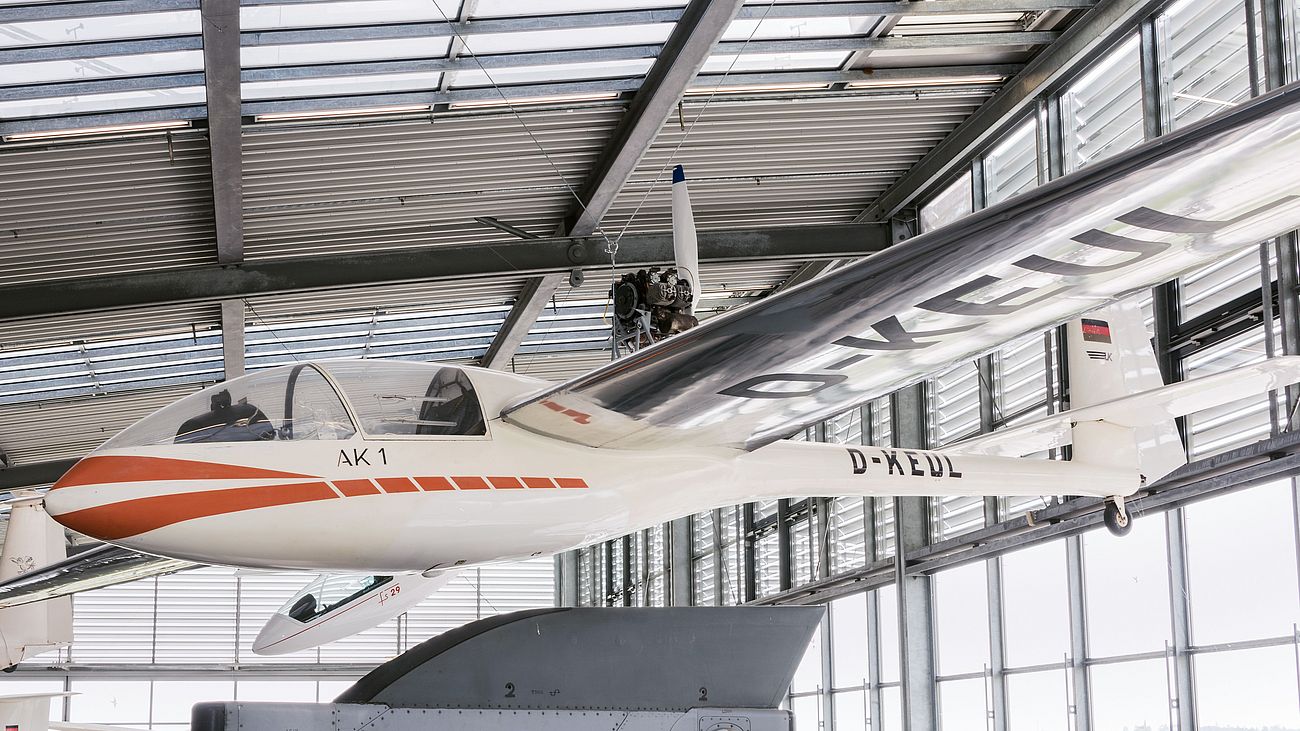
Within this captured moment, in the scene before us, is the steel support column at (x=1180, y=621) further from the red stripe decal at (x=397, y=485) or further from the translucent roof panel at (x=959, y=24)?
the red stripe decal at (x=397, y=485)

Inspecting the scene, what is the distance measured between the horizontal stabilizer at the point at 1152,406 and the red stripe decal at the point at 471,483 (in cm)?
369

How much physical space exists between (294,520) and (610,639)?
1.94 m

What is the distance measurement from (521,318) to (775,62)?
734 centimetres

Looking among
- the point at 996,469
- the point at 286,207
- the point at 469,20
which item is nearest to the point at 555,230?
the point at 286,207

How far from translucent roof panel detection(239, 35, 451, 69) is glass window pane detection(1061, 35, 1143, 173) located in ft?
23.2

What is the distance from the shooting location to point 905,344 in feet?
17.9

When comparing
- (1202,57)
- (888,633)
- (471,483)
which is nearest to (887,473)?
(471,483)

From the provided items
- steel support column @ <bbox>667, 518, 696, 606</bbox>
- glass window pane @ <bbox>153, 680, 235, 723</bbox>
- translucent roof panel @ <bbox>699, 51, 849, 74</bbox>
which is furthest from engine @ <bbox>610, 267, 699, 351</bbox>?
glass window pane @ <bbox>153, 680, 235, 723</bbox>

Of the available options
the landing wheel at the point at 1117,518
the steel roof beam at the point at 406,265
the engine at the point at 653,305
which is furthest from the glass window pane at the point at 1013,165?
the engine at the point at 653,305

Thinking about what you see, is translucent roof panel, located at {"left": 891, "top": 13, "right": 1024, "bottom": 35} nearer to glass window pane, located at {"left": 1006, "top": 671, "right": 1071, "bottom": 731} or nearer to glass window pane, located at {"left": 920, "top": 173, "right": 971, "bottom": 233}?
glass window pane, located at {"left": 920, "top": 173, "right": 971, "bottom": 233}

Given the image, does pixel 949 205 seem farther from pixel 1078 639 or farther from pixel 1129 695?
pixel 1129 695

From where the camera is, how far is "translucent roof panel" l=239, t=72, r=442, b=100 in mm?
12406

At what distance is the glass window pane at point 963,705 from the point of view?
15352 millimetres

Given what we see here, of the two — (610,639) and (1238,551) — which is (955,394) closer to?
(1238,551)
